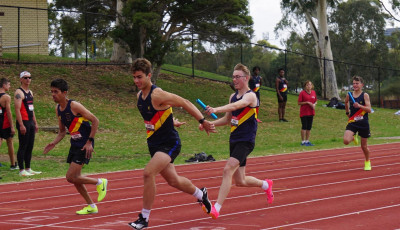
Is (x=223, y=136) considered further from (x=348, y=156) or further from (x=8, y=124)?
(x=8, y=124)

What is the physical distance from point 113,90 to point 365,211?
21.0m

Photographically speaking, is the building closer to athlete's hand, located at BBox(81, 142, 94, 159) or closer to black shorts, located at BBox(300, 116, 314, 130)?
black shorts, located at BBox(300, 116, 314, 130)

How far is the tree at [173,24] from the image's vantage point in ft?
88.4

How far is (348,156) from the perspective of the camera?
15.9m

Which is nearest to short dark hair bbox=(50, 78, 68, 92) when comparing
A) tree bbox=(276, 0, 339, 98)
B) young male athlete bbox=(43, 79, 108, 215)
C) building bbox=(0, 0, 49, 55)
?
young male athlete bbox=(43, 79, 108, 215)

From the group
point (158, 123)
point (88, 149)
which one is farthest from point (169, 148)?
point (88, 149)

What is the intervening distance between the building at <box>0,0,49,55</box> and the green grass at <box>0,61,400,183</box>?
440 cm

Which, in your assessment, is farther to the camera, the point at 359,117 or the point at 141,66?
the point at 359,117

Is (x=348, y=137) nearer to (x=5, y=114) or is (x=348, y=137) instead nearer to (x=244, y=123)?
(x=244, y=123)

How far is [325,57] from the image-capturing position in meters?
40.8

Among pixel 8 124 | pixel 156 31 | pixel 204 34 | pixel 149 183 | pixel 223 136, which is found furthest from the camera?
Result: pixel 204 34

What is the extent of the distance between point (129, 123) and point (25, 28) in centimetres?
1247

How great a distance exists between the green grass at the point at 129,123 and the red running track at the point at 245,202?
2169mm

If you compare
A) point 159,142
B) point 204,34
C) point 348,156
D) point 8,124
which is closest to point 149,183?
point 159,142
